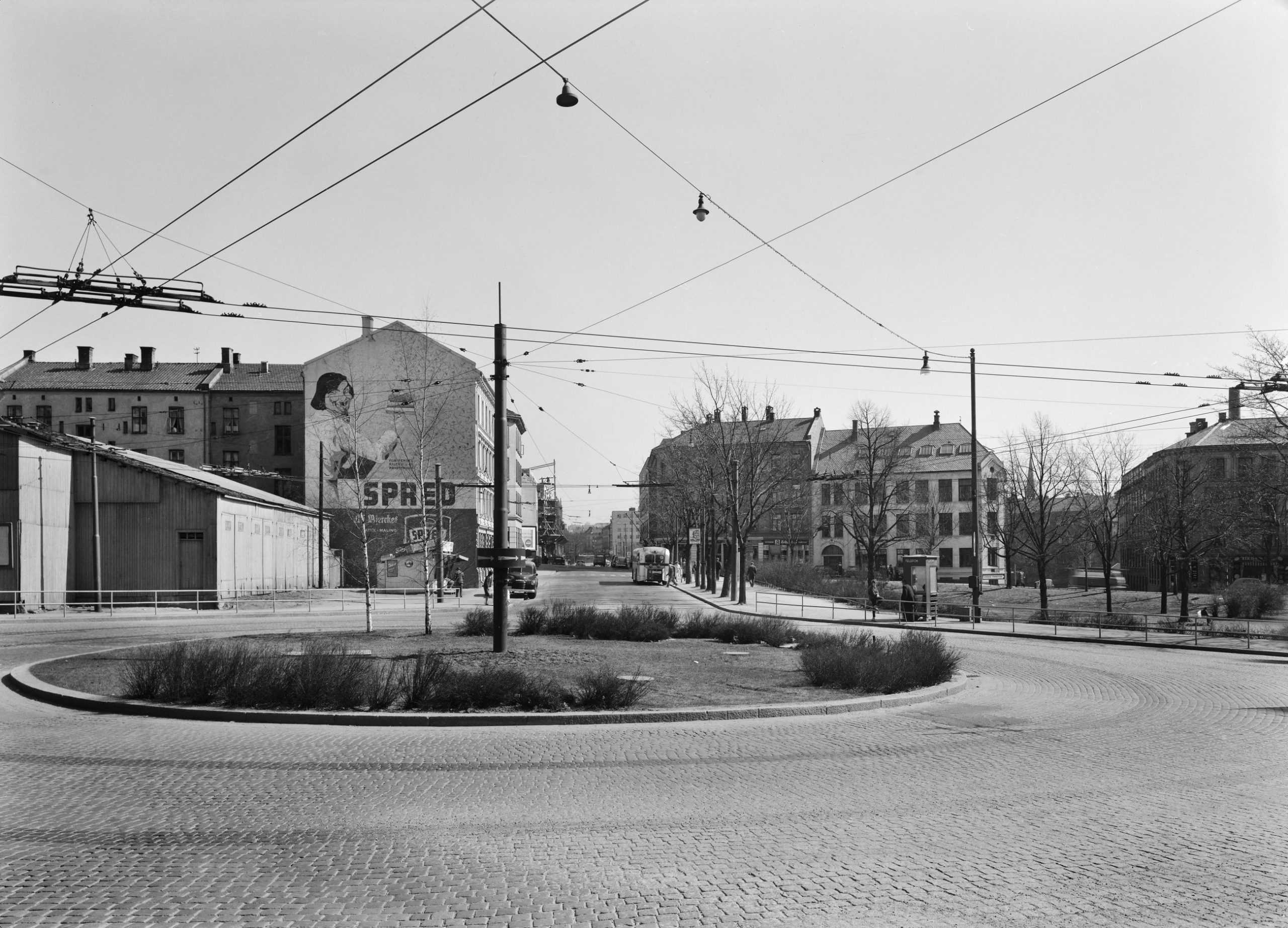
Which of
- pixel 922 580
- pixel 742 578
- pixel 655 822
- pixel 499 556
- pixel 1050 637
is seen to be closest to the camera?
pixel 655 822

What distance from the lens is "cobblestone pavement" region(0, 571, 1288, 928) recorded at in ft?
18.3

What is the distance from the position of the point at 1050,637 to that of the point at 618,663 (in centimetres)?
1593

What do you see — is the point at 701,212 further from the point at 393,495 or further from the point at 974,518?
the point at 393,495

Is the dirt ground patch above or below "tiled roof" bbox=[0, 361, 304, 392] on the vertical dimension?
below

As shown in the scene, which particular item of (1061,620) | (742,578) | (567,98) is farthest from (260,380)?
(567,98)

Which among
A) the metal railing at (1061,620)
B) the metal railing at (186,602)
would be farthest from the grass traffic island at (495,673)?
the metal railing at (186,602)

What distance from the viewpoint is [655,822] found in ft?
24.3

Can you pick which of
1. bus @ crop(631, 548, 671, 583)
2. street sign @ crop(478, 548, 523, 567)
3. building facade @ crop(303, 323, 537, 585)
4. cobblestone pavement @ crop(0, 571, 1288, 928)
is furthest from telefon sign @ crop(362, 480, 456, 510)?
cobblestone pavement @ crop(0, 571, 1288, 928)

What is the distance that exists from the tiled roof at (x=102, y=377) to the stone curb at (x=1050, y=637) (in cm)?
6568

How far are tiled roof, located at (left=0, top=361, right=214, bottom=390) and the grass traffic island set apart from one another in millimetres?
71478

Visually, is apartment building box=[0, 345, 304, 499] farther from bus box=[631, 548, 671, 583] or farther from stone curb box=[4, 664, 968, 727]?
stone curb box=[4, 664, 968, 727]

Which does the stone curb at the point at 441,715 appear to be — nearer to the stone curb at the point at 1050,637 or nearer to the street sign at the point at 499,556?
the street sign at the point at 499,556

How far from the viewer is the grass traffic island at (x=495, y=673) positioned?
1241 cm

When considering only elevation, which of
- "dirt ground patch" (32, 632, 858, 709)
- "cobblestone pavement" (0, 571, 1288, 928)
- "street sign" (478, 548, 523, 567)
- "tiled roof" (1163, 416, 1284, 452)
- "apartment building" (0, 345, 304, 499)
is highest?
"apartment building" (0, 345, 304, 499)
